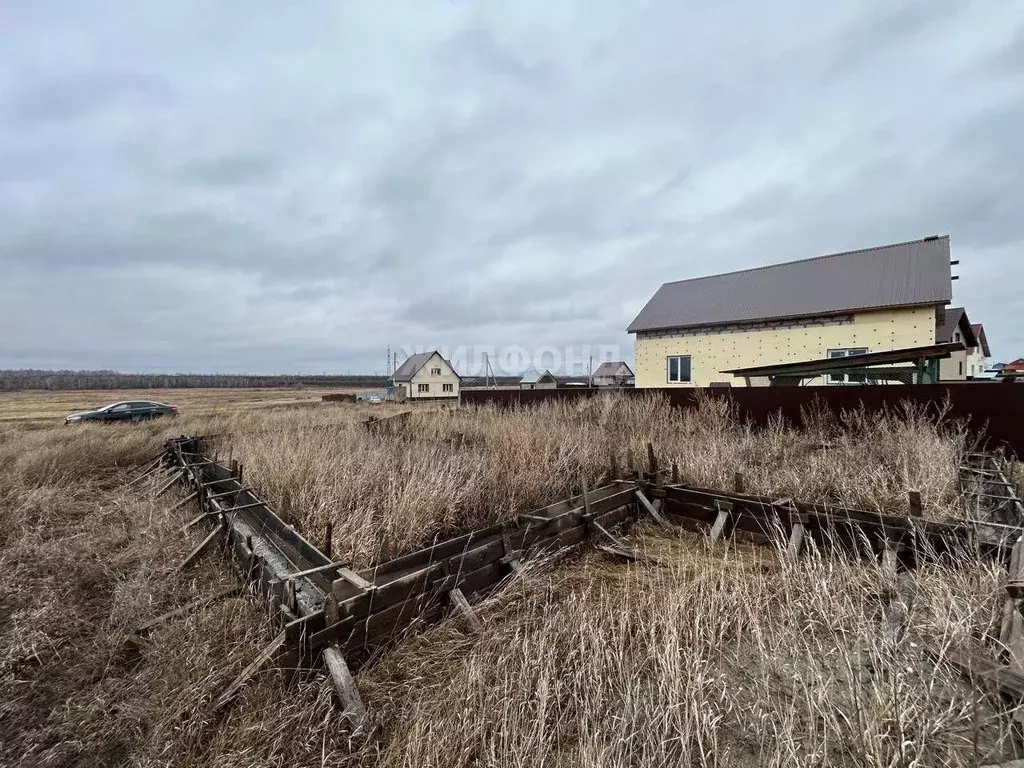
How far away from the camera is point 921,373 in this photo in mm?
10203

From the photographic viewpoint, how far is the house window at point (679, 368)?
18.8m

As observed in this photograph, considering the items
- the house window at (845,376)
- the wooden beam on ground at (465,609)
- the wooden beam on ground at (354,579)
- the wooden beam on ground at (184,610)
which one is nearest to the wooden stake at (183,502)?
the wooden beam on ground at (184,610)

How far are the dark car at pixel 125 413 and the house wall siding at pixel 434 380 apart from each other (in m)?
27.1

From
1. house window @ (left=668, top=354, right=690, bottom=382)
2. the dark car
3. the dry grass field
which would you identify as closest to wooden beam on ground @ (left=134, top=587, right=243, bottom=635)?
the dry grass field

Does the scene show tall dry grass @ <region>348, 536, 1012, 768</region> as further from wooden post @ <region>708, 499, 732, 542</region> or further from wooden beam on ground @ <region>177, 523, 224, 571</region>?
wooden beam on ground @ <region>177, 523, 224, 571</region>

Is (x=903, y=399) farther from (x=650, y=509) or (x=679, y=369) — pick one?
(x=679, y=369)

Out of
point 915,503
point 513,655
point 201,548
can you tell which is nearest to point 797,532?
point 915,503

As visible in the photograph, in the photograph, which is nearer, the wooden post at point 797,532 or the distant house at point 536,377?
the wooden post at point 797,532

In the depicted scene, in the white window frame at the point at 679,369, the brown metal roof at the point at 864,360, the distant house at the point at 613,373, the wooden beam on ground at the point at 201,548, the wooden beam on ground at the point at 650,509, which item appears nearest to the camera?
the wooden beam on ground at the point at 201,548

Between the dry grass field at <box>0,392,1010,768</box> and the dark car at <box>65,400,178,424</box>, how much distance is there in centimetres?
1808

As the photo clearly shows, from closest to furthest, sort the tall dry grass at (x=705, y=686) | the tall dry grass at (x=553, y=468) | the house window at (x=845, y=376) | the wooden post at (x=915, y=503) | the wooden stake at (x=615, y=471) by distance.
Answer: the tall dry grass at (x=705, y=686) < the wooden post at (x=915, y=503) < the tall dry grass at (x=553, y=468) < the wooden stake at (x=615, y=471) < the house window at (x=845, y=376)

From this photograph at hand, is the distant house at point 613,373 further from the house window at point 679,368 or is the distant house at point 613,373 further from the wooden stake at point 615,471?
the wooden stake at point 615,471

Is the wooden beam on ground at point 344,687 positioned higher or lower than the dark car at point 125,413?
lower

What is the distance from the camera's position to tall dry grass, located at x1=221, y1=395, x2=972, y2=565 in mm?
4766
